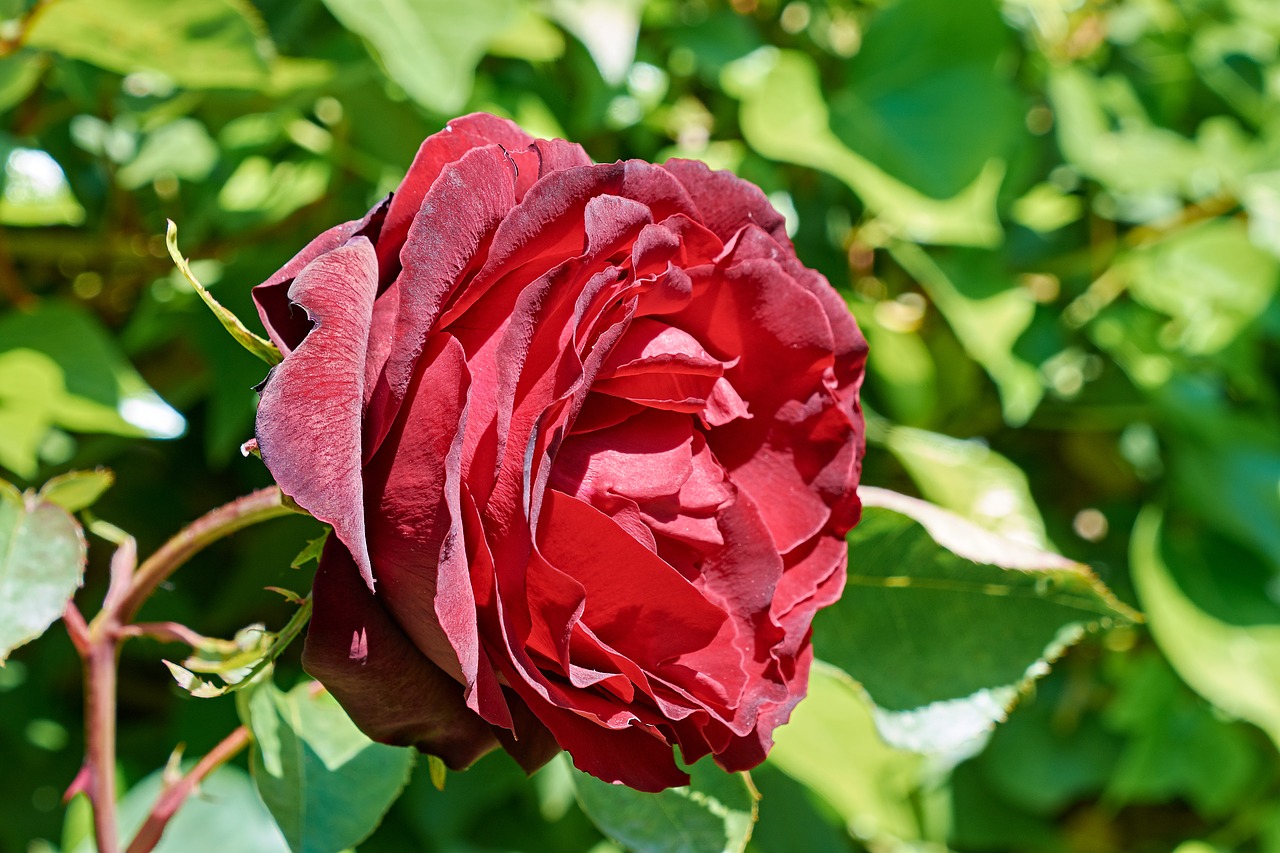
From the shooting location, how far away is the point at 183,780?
1.59ft

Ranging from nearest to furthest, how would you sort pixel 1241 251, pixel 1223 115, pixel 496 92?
pixel 496 92
pixel 1241 251
pixel 1223 115

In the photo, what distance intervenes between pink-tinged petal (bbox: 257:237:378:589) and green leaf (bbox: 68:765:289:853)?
381mm

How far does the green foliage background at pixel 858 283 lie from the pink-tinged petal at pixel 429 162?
23 cm

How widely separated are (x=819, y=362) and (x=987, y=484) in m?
0.49

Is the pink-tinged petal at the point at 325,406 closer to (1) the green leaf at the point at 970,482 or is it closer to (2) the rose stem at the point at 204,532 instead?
(2) the rose stem at the point at 204,532

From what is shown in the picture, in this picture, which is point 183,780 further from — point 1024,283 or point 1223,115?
point 1223,115

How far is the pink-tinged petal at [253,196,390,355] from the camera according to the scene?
1.17 feet

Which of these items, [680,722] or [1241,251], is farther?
[1241,251]

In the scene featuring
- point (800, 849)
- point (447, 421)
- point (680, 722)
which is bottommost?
point (800, 849)

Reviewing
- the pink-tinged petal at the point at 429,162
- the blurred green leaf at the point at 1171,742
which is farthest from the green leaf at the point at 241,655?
the blurred green leaf at the point at 1171,742

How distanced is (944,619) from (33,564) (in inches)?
17.1

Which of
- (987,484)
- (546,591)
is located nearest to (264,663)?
(546,591)

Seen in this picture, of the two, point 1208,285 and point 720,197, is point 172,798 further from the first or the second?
point 1208,285

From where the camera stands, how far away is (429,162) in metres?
0.38
